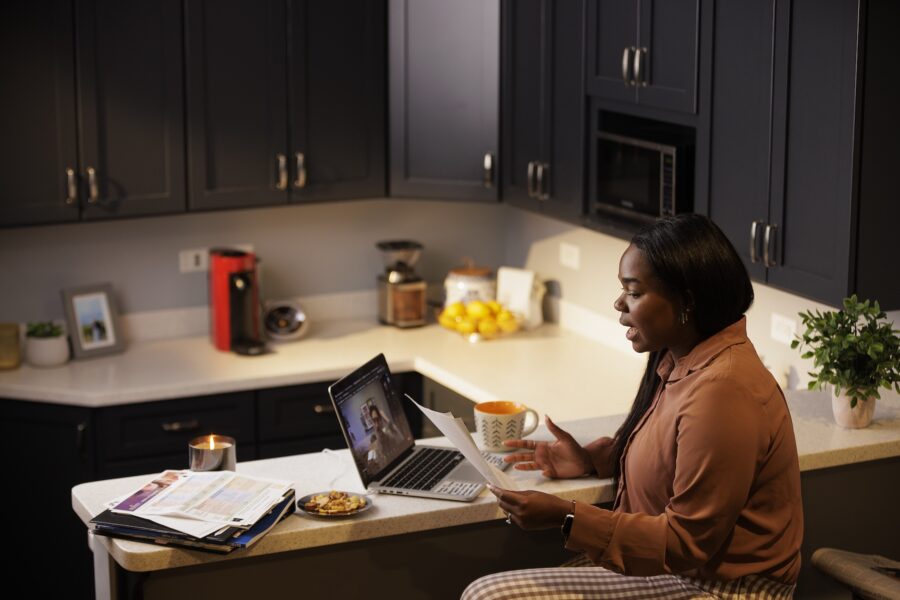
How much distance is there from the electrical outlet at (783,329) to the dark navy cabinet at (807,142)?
0.48 metres

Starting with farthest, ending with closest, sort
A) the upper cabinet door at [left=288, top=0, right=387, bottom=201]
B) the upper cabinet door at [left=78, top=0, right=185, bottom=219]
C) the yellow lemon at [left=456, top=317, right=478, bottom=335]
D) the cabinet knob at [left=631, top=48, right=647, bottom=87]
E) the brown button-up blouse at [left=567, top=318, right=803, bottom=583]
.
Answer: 1. the yellow lemon at [left=456, top=317, right=478, bottom=335]
2. the upper cabinet door at [left=288, top=0, right=387, bottom=201]
3. the upper cabinet door at [left=78, top=0, right=185, bottom=219]
4. the cabinet knob at [left=631, top=48, right=647, bottom=87]
5. the brown button-up blouse at [left=567, top=318, right=803, bottom=583]

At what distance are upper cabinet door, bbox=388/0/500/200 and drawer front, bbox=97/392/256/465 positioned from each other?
3.35ft

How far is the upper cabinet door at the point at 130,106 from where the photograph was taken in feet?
13.1

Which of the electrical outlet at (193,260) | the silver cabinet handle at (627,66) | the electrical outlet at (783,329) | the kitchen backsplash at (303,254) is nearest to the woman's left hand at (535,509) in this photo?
the electrical outlet at (783,329)

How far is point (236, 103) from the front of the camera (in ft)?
13.9

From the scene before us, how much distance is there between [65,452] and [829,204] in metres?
2.46

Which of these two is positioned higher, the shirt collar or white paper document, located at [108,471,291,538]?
the shirt collar

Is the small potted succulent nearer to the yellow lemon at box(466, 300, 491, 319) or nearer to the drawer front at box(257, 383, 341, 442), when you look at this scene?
the drawer front at box(257, 383, 341, 442)

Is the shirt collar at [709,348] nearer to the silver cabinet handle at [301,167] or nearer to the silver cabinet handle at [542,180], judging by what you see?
the silver cabinet handle at [542,180]

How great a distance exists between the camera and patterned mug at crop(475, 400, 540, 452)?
2824 mm

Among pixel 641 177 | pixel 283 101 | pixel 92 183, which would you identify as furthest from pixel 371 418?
pixel 283 101

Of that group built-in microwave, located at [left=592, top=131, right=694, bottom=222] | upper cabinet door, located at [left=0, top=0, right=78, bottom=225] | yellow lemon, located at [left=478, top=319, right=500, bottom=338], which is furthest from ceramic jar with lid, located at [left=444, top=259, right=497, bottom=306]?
upper cabinet door, located at [left=0, top=0, right=78, bottom=225]

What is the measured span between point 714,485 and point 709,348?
27cm

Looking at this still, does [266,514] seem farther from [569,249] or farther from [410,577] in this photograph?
[569,249]
